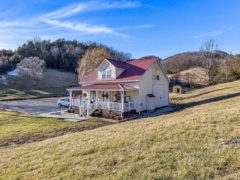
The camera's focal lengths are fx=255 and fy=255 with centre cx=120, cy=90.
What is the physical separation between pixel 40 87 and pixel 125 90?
43.2 metres

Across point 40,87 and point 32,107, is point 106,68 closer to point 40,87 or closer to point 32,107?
point 32,107

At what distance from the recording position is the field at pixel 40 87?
52.8 metres

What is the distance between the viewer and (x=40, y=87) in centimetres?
6309

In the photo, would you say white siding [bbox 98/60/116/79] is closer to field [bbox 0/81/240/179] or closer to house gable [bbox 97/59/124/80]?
house gable [bbox 97/59/124/80]

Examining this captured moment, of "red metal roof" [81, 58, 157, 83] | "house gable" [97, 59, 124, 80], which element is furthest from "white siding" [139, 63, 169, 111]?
"house gable" [97, 59, 124, 80]

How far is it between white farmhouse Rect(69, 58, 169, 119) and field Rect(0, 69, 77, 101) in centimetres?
2467

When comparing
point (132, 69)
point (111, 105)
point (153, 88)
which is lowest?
point (111, 105)

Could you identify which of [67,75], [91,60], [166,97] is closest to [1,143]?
[166,97]

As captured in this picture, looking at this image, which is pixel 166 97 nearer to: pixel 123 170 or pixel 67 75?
pixel 123 170

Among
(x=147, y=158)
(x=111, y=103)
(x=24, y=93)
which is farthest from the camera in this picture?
(x=24, y=93)

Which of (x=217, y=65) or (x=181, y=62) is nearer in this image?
(x=217, y=65)

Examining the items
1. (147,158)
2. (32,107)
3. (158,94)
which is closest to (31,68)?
(32,107)

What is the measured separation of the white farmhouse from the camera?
25.2 m

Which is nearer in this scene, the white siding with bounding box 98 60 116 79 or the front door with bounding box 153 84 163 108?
the front door with bounding box 153 84 163 108
